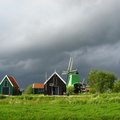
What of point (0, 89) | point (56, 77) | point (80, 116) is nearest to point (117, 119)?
point (80, 116)

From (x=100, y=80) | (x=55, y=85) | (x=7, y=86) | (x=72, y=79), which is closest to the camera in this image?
(x=55, y=85)

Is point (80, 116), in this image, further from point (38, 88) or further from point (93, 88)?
point (38, 88)

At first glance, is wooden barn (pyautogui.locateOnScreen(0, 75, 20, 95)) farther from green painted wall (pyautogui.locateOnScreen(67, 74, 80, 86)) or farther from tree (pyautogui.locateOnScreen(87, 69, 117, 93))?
tree (pyautogui.locateOnScreen(87, 69, 117, 93))

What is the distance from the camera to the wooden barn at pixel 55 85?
4650cm

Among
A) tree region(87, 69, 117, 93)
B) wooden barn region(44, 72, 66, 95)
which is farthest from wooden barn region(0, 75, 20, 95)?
tree region(87, 69, 117, 93)

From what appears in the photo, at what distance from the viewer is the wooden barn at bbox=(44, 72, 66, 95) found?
46500 millimetres

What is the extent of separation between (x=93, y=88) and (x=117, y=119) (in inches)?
1789

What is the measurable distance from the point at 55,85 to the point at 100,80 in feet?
49.4

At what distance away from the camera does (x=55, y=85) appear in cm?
4691

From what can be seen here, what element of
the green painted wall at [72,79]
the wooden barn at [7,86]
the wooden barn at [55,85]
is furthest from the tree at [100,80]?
the wooden barn at [7,86]

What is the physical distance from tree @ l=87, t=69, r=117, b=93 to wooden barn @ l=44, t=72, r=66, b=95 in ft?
40.4

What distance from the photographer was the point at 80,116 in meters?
11.1

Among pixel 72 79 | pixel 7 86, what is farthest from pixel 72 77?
pixel 7 86

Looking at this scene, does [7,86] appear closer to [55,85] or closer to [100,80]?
[55,85]
